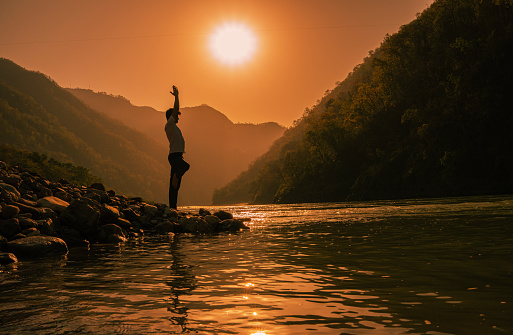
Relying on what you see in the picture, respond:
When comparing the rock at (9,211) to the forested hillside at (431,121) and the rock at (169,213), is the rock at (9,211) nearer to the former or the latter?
the rock at (169,213)

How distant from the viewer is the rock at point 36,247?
9969mm

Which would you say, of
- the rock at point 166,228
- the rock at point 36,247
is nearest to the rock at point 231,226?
the rock at point 166,228

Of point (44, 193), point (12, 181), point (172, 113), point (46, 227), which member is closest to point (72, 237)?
point (46, 227)

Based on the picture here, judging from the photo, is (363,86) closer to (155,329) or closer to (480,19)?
(480,19)

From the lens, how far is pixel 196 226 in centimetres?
1752

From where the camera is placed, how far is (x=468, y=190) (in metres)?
63.5

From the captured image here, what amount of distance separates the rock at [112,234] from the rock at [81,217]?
379 mm

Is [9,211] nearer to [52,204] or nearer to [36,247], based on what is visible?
[52,204]

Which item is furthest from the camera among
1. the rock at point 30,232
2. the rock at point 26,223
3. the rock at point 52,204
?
the rock at point 52,204

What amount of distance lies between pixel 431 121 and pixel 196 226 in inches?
2801

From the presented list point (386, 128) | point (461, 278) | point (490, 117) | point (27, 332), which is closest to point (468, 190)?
point (490, 117)

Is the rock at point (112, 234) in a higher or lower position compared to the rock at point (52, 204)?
lower

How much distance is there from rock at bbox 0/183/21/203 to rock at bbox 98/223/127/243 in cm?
291

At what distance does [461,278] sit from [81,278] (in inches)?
228
